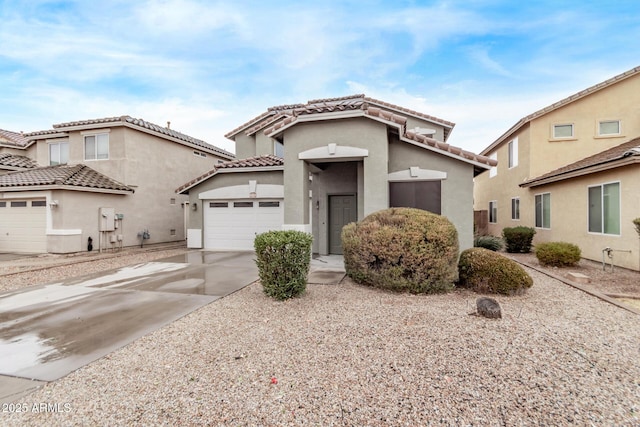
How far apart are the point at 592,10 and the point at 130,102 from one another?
75.9ft

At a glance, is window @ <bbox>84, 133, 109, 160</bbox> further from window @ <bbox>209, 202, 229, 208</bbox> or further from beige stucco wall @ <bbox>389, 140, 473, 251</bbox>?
beige stucco wall @ <bbox>389, 140, 473, 251</bbox>

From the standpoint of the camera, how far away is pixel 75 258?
39.5 ft

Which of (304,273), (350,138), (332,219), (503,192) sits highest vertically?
(350,138)

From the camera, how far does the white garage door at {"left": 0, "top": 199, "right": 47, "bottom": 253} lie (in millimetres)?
12961

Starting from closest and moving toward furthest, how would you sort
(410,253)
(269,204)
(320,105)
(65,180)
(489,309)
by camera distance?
1. (489,309)
2. (410,253)
3. (65,180)
4. (269,204)
5. (320,105)

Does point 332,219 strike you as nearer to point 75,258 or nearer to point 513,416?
point 513,416

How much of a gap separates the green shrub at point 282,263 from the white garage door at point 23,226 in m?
12.6

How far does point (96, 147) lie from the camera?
1540cm

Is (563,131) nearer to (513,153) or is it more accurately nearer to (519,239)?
(513,153)

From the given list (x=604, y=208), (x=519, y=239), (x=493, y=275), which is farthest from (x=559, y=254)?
(x=493, y=275)

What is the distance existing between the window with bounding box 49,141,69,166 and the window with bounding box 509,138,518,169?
2493cm

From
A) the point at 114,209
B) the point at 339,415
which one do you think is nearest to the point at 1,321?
the point at 339,415

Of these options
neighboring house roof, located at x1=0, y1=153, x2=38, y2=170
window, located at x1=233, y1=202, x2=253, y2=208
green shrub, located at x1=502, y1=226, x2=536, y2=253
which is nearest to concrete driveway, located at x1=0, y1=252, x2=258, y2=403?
window, located at x1=233, y1=202, x2=253, y2=208

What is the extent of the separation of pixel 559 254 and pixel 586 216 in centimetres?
266
